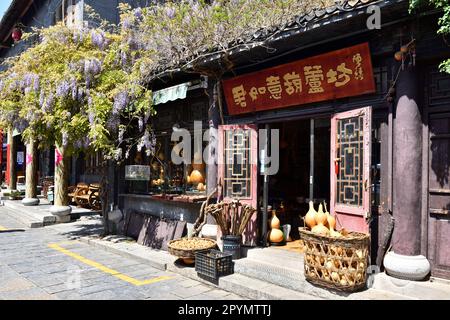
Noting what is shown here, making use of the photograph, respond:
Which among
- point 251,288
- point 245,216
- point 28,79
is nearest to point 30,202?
point 28,79

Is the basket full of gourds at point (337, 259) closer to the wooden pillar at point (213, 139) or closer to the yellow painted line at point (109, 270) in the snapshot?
the yellow painted line at point (109, 270)

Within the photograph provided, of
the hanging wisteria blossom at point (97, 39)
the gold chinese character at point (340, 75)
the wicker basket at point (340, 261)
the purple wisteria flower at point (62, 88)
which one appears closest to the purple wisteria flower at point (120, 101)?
the purple wisteria flower at point (62, 88)

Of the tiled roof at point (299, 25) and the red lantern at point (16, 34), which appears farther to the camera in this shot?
the red lantern at point (16, 34)

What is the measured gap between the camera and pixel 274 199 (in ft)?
31.2

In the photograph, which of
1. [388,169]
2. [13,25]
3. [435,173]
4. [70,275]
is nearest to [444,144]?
[435,173]

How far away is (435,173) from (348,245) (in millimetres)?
1703

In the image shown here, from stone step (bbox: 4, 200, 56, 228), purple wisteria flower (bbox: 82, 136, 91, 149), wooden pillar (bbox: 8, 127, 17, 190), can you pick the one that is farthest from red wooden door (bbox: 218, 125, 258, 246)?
wooden pillar (bbox: 8, 127, 17, 190)

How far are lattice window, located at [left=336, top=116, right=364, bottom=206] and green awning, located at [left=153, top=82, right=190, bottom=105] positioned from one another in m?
3.90

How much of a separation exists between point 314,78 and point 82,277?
5.52m

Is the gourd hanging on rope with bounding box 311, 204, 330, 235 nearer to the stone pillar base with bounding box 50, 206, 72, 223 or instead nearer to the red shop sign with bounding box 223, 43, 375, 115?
the red shop sign with bounding box 223, 43, 375, 115

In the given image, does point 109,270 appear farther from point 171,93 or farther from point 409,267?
point 409,267

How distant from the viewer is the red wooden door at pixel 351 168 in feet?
17.9

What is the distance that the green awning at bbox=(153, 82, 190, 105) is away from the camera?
8.47 meters

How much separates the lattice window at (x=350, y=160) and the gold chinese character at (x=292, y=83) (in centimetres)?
110
